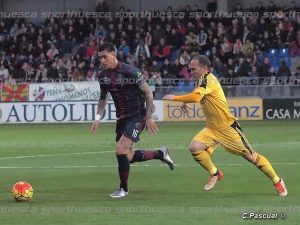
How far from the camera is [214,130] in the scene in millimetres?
11414

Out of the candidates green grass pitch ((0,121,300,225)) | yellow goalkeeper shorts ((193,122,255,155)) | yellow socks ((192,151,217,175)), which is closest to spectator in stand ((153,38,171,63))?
green grass pitch ((0,121,300,225))

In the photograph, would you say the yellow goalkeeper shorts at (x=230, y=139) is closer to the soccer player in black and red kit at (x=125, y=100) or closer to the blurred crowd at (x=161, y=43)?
the soccer player in black and red kit at (x=125, y=100)

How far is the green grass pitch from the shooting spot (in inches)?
353

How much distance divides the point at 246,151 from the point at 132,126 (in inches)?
66.7

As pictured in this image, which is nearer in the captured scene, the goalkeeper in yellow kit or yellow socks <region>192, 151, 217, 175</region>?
the goalkeeper in yellow kit

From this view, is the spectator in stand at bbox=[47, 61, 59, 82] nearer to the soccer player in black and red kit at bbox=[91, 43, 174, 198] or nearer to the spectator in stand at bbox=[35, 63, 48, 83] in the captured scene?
the spectator in stand at bbox=[35, 63, 48, 83]

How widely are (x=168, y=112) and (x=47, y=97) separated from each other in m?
5.19

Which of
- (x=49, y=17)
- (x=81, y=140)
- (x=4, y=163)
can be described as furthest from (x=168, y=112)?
(x=4, y=163)

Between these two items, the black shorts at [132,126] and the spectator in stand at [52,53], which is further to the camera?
the spectator in stand at [52,53]

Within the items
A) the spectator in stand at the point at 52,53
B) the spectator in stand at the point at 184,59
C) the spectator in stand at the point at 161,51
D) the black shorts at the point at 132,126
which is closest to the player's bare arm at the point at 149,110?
the black shorts at the point at 132,126

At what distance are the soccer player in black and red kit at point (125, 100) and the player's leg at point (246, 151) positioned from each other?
3.76 ft

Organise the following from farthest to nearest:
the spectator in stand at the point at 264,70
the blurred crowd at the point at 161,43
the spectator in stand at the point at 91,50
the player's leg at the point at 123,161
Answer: the spectator in stand at the point at 91,50 < the blurred crowd at the point at 161,43 < the spectator in stand at the point at 264,70 < the player's leg at the point at 123,161

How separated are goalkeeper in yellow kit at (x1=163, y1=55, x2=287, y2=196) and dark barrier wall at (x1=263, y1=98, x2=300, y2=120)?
64.6 ft

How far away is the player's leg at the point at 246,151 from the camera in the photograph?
35.2 feet
